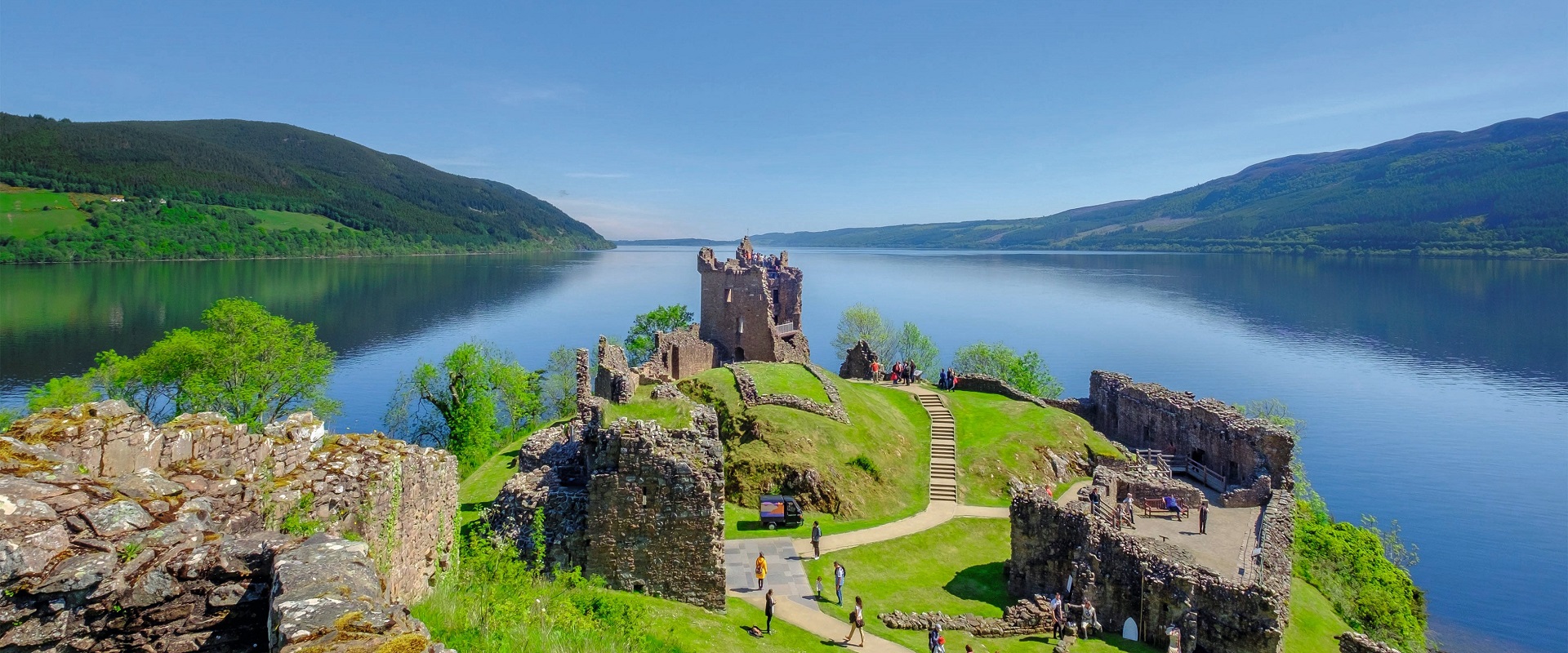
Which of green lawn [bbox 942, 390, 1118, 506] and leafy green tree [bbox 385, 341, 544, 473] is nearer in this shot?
green lawn [bbox 942, 390, 1118, 506]

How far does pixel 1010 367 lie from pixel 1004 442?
35.9m

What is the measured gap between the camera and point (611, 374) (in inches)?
1335

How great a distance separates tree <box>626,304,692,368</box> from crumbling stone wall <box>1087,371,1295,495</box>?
44566 mm

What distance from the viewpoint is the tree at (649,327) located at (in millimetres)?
76750

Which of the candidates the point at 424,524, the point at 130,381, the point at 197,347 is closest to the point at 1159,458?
the point at 424,524

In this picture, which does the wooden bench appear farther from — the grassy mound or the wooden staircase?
the grassy mound

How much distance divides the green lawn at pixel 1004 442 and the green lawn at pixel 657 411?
613 inches

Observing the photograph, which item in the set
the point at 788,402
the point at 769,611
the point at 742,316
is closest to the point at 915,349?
the point at 742,316

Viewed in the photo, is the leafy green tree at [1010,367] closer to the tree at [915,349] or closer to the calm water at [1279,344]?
the tree at [915,349]

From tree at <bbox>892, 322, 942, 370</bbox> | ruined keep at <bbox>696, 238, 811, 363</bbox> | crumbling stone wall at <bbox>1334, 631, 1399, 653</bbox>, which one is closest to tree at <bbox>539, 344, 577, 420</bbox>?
ruined keep at <bbox>696, 238, 811, 363</bbox>

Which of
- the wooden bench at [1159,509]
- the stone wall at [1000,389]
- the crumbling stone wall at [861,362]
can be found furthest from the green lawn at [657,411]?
the stone wall at [1000,389]

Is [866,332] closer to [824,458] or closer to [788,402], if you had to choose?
[788,402]

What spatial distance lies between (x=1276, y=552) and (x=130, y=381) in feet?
206

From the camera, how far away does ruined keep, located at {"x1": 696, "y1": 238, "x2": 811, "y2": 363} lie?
51312 millimetres
